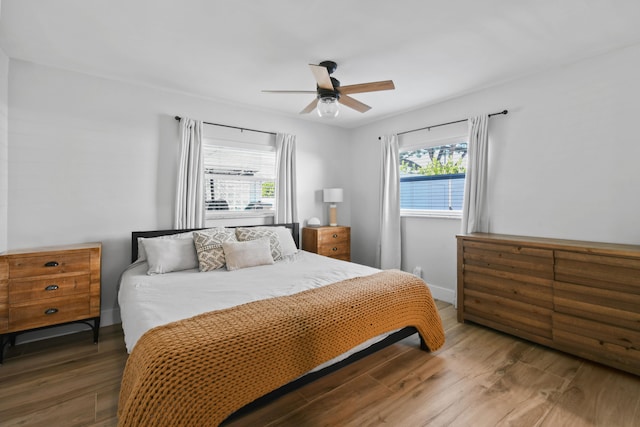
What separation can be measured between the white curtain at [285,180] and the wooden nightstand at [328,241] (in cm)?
33

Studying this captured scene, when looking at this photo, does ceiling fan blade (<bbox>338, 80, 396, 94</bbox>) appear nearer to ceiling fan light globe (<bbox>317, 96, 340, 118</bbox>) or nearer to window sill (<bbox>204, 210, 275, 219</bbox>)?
ceiling fan light globe (<bbox>317, 96, 340, 118</bbox>)

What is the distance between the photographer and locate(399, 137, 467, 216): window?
3703 millimetres

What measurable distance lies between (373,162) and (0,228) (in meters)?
4.28

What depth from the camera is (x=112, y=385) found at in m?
2.03

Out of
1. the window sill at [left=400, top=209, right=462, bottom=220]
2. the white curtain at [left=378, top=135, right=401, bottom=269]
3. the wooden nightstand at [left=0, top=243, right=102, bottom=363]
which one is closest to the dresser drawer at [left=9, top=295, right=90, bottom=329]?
the wooden nightstand at [left=0, top=243, right=102, bottom=363]

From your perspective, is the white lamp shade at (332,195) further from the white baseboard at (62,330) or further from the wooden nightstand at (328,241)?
the white baseboard at (62,330)

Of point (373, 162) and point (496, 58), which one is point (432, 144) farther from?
point (496, 58)

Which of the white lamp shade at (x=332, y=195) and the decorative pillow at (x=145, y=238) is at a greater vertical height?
the white lamp shade at (x=332, y=195)

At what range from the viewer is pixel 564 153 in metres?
2.77

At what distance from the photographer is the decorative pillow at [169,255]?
2.71m

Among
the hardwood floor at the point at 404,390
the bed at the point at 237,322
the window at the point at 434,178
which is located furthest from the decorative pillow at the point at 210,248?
the window at the point at 434,178

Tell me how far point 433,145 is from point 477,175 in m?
0.82

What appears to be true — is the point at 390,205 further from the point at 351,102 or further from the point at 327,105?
the point at 327,105

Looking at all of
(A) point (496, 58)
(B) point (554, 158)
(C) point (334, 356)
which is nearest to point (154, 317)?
(C) point (334, 356)
